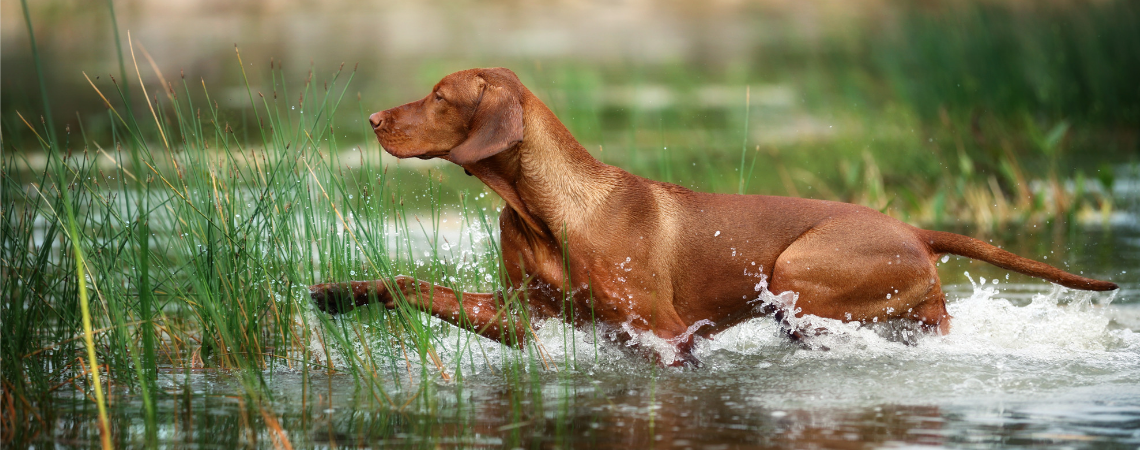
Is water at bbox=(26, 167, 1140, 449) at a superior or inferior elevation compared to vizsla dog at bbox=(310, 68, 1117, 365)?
inferior

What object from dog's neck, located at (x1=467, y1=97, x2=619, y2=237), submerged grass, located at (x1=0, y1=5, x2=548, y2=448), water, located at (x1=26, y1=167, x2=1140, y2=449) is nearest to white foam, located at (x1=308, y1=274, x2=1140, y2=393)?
water, located at (x1=26, y1=167, x2=1140, y2=449)

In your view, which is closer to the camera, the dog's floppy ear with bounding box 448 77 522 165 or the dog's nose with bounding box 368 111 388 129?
the dog's floppy ear with bounding box 448 77 522 165

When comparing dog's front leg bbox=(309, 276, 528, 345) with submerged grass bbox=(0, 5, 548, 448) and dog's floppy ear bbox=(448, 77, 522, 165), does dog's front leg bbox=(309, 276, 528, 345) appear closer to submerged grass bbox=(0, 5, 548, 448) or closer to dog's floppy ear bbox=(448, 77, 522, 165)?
submerged grass bbox=(0, 5, 548, 448)

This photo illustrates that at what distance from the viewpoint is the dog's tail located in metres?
4.62

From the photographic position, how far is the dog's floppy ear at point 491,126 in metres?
4.35

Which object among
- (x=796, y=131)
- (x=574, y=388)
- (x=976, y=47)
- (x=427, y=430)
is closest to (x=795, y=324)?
(x=574, y=388)

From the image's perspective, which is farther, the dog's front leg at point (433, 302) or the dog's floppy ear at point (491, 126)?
the dog's front leg at point (433, 302)

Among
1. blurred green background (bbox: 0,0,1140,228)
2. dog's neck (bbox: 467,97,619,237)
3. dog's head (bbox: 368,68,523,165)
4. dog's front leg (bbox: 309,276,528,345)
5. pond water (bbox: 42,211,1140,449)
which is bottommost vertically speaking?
pond water (bbox: 42,211,1140,449)

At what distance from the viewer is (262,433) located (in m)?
3.58

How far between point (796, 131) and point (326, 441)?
10.3m

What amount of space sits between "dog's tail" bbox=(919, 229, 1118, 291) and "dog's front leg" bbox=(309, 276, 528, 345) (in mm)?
1905

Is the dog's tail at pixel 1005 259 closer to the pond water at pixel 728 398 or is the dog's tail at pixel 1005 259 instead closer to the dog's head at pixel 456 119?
the pond water at pixel 728 398

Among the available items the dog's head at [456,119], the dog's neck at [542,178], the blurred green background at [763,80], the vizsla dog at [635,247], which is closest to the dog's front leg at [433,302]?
the vizsla dog at [635,247]

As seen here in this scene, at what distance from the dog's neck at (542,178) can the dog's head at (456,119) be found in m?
0.14
